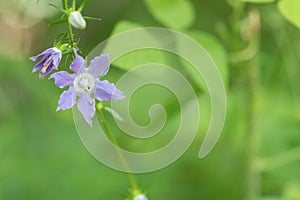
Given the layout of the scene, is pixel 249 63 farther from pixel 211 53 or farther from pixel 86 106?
pixel 86 106

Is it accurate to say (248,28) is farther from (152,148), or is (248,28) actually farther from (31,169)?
(31,169)

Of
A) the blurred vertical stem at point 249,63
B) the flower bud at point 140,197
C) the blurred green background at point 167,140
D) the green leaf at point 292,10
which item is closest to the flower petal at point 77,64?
the flower bud at point 140,197

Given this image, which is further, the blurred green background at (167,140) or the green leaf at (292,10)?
the blurred green background at (167,140)

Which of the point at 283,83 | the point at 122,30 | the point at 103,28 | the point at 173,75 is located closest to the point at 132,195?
the point at 122,30

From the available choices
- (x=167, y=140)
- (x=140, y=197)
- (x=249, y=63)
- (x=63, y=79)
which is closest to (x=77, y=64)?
(x=63, y=79)

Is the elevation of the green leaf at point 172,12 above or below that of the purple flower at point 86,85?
above

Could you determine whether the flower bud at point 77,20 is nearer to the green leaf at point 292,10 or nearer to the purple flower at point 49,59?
the purple flower at point 49,59

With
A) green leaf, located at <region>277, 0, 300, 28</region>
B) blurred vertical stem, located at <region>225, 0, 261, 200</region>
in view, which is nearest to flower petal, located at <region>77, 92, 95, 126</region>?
green leaf, located at <region>277, 0, 300, 28</region>
